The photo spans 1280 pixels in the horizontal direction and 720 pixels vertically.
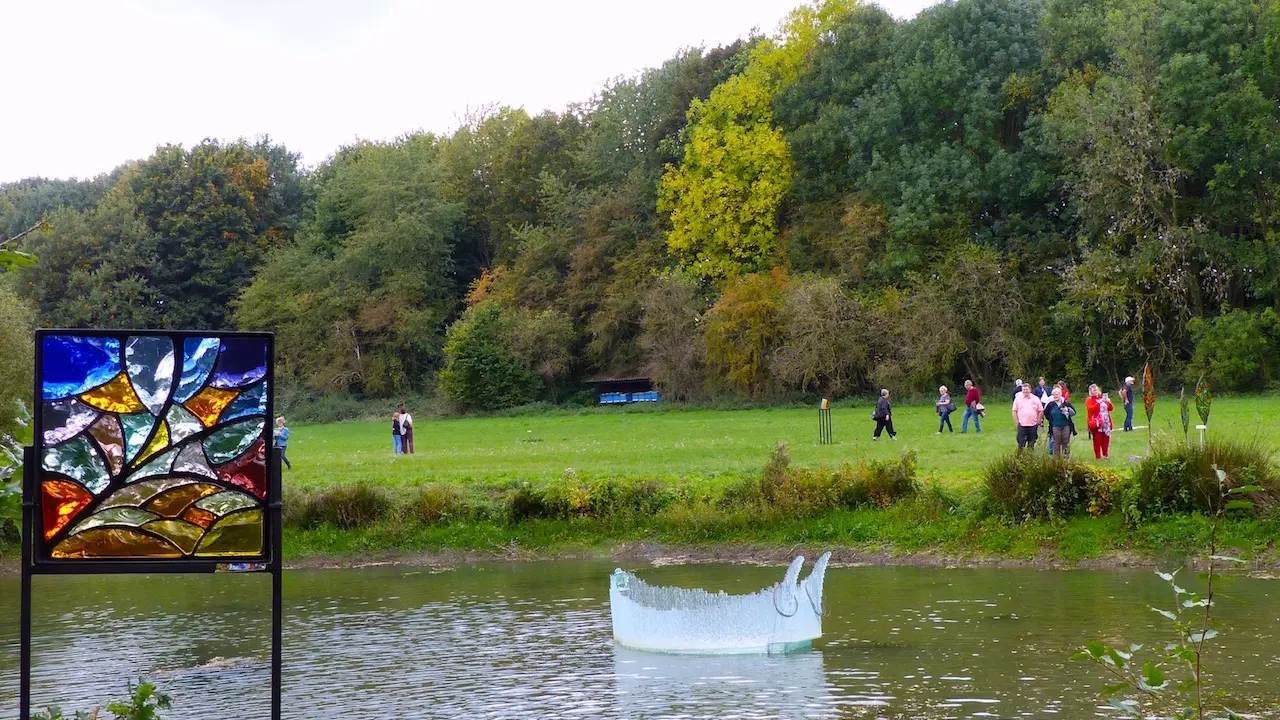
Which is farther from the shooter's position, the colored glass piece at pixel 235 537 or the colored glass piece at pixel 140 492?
the colored glass piece at pixel 235 537

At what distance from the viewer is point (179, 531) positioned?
7.11 m

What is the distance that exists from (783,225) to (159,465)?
59161 millimetres

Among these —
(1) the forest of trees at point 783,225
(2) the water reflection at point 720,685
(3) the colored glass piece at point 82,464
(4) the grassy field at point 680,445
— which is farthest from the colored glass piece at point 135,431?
(1) the forest of trees at point 783,225

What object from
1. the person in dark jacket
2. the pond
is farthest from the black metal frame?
the person in dark jacket

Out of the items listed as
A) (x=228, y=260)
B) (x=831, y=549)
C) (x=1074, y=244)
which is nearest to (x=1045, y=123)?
(x=1074, y=244)

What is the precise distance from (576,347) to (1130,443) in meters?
42.5

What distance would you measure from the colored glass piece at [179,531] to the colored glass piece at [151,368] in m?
0.61

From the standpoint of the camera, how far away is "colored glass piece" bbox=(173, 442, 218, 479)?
7125 millimetres

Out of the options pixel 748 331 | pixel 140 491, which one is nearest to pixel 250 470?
pixel 140 491

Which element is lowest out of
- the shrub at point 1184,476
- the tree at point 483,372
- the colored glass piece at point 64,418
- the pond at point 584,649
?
the pond at point 584,649

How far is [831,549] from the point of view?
77.5ft

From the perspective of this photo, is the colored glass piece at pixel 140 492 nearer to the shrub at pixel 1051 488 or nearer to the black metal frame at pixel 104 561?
the black metal frame at pixel 104 561

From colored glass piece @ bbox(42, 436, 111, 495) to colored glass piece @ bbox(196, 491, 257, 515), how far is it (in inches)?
20.5

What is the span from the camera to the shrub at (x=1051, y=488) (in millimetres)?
22500
